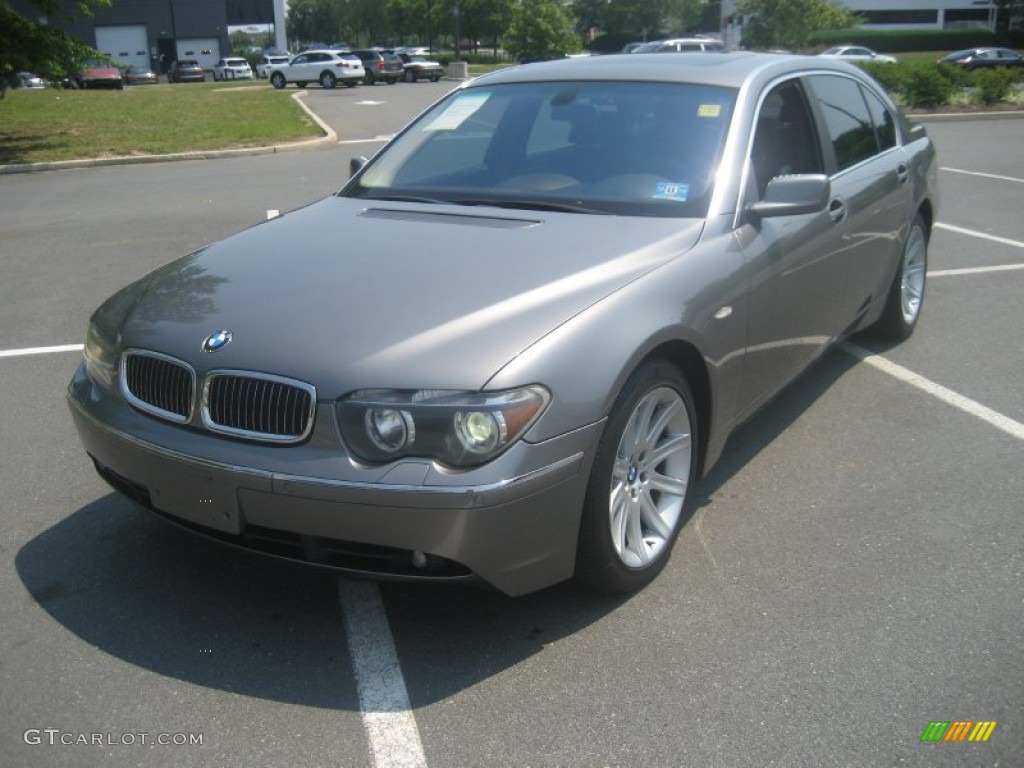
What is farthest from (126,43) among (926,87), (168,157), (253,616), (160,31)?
(253,616)

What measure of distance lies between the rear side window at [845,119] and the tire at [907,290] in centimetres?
78

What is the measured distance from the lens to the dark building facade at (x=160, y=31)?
241 feet

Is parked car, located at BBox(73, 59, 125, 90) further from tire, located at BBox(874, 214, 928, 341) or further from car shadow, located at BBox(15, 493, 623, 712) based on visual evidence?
car shadow, located at BBox(15, 493, 623, 712)

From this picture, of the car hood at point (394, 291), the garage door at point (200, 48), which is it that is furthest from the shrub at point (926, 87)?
the garage door at point (200, 48)

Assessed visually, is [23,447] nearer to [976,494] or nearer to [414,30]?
[976,494]

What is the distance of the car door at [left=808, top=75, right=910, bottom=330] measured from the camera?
497 centimetres

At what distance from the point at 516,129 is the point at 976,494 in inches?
98.3

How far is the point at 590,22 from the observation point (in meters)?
88.1

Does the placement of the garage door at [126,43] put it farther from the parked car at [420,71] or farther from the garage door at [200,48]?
the parked car at [420,71]

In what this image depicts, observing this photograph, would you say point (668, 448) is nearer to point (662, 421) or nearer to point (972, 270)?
point (662, 421)

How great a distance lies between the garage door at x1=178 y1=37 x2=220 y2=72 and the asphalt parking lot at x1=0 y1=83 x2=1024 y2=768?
77.7 metres

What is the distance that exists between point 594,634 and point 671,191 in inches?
69.0

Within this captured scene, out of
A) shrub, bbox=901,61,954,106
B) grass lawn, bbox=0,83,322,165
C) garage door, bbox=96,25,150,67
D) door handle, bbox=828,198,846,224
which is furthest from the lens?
garage door, bbox=96,25,150,67

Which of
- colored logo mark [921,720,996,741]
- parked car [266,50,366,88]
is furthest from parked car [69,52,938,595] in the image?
parked car [266,50,366,88]
